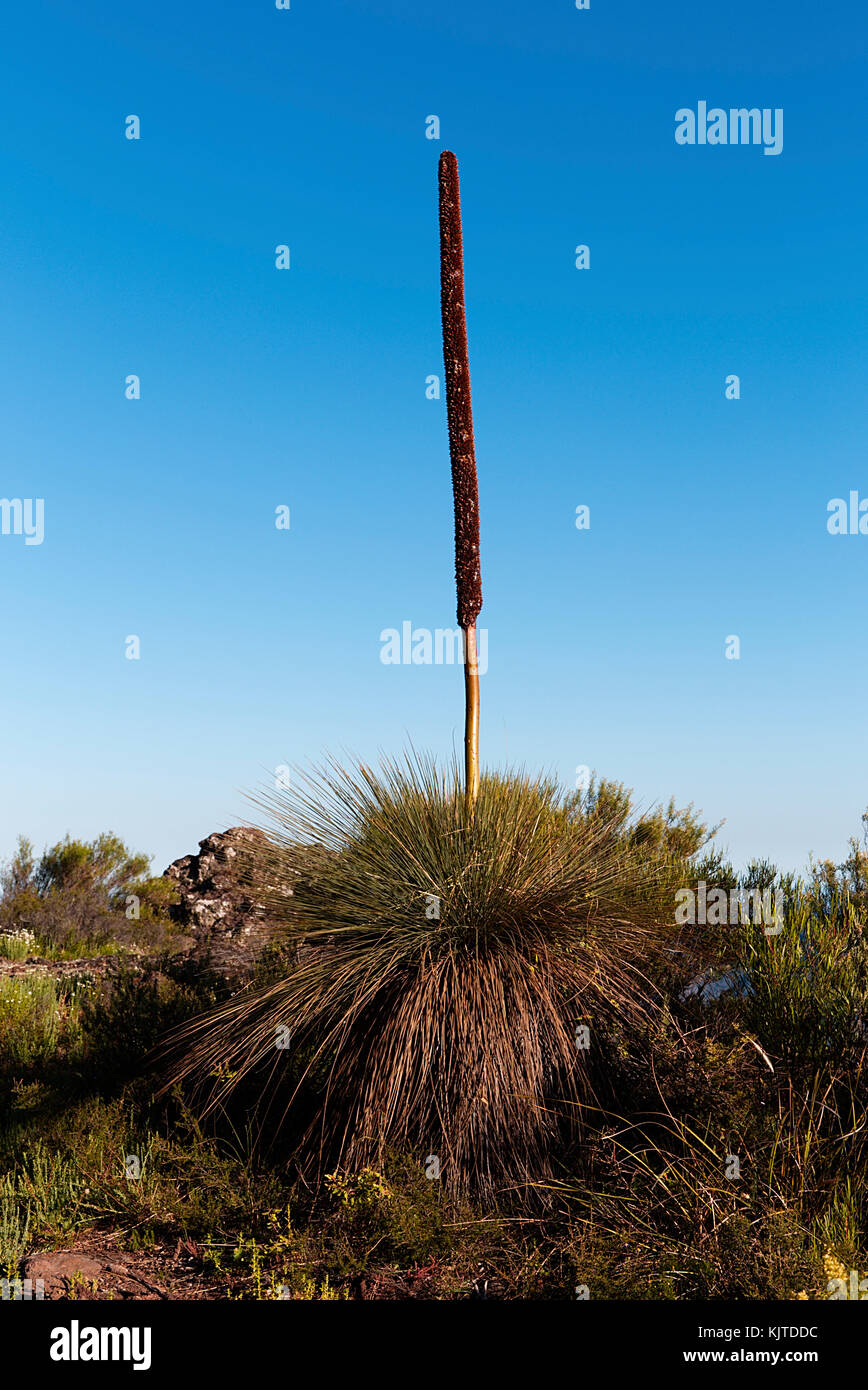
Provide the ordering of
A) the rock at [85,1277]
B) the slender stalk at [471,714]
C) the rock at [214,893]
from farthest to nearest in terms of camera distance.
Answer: the rock at [214,893]
the slender stalk at [471,714]
the rock at [85,1277]

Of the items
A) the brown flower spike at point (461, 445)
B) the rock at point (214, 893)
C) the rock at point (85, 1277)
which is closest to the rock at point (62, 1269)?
the rock at point (85, 1277)

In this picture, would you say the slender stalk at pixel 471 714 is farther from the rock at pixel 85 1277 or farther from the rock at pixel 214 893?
the rock at pixel 214 893

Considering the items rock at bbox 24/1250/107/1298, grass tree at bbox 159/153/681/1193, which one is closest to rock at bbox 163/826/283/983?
grass tree at bbox 159/153/681/1193

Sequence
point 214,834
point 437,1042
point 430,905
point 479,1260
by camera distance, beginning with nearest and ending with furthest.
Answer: point 479,1260
point 437,1042
point 430,905
point 214,834

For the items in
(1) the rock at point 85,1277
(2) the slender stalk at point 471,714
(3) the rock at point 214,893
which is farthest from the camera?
(3) the rock at point 214,893

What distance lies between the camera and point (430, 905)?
539cm

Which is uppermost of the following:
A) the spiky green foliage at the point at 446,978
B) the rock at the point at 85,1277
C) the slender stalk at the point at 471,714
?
the slender stalk at the point at 471,714

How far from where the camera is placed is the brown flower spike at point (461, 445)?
6.16 m

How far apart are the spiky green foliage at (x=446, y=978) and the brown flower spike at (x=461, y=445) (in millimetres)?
609

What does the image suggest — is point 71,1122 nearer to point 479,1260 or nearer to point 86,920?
point 479,1260

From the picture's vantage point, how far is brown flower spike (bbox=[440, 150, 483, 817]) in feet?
20.2

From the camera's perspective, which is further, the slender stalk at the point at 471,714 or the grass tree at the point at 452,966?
the slender stalk at the point at 471,714
